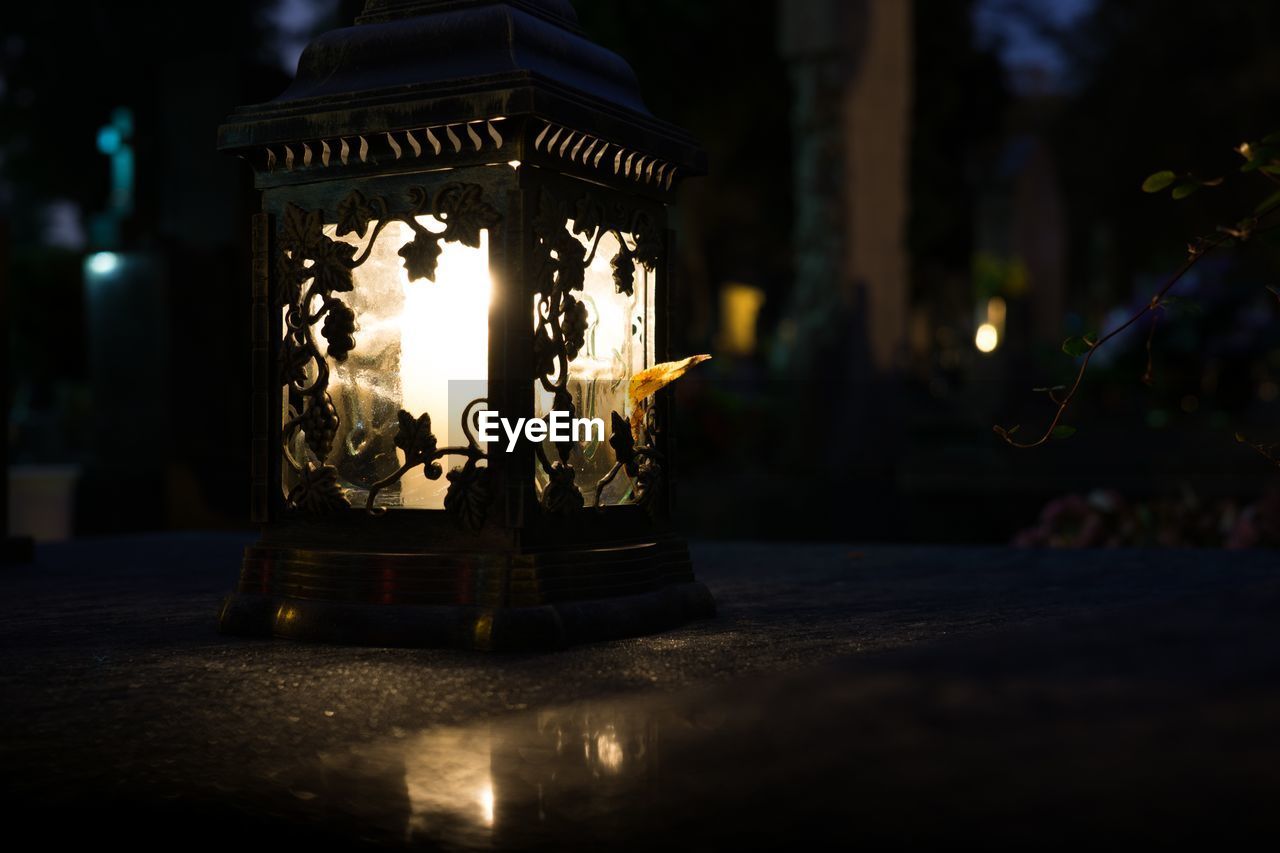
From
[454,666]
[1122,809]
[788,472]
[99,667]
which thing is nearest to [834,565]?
[454,666]

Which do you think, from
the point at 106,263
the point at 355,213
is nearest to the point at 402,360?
the point at 355,213

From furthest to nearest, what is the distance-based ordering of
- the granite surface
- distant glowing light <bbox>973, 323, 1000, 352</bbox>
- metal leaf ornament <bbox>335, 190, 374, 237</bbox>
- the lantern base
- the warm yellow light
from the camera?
the warm yellow light → distant glowing light <bbox>973, 323, 1000, 352</bbox> → metal leaf ornament <bbox>335, 190, 374, 237</bbox> → the lantern base → the granite surface

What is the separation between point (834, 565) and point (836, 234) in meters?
10.4

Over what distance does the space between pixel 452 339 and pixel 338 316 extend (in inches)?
14.4

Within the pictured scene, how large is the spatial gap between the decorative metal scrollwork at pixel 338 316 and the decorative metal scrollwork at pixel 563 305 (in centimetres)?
19

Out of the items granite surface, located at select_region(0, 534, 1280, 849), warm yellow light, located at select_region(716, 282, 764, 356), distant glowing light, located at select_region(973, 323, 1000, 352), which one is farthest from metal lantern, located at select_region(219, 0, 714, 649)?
warm yellow light, located at select_region(716, 282, 764, 356)

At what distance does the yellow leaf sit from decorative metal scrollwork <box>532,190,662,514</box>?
3.0 inches

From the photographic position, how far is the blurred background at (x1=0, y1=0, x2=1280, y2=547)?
485 inches

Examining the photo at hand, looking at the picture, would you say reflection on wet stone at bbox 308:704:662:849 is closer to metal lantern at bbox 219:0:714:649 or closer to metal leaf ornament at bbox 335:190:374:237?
metal lantern at bbox 219:0:714:649

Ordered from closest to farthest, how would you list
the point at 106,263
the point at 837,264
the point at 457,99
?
the point at 457,99 → the point at 106,263 → the point at 837,264

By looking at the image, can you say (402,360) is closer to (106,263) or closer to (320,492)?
(320,492)

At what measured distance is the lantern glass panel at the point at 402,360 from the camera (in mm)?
4219

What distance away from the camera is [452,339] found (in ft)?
13.9

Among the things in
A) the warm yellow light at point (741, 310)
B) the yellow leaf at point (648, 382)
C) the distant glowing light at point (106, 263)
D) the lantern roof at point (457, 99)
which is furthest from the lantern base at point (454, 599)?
the warm yellow light at point (741, 310)
